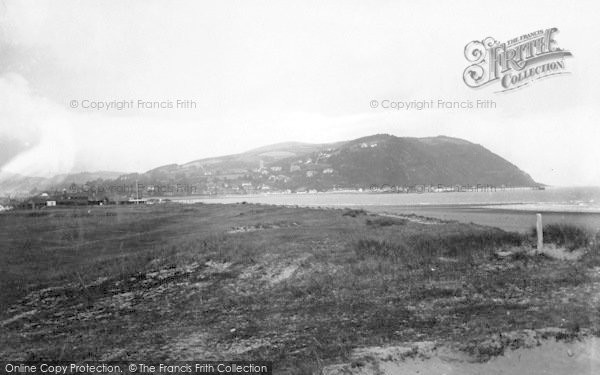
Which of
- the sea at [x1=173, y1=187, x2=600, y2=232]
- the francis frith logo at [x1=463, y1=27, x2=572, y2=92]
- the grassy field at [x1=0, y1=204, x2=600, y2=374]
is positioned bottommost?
the sea at [x1=173, y1=187, x2=600, y2=232]

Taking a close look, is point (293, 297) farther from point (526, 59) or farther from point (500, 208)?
point (500, 208)

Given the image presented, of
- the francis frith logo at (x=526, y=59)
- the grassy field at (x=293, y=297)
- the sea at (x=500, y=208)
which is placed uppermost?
the francis frith logo at (x=526, y=59)

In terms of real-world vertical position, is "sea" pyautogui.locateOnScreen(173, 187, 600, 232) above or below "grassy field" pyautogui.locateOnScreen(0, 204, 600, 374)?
below

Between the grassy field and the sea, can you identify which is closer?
the grassy field

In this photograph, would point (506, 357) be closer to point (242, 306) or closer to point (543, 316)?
point (543, 316)

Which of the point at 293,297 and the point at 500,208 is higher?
the point at 293,297

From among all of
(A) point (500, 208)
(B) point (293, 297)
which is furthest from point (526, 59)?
(A) point (500, 208)

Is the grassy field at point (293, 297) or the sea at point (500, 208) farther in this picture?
the sea at point (500, 208)

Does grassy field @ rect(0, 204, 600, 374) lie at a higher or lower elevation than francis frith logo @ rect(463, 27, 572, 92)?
lower
